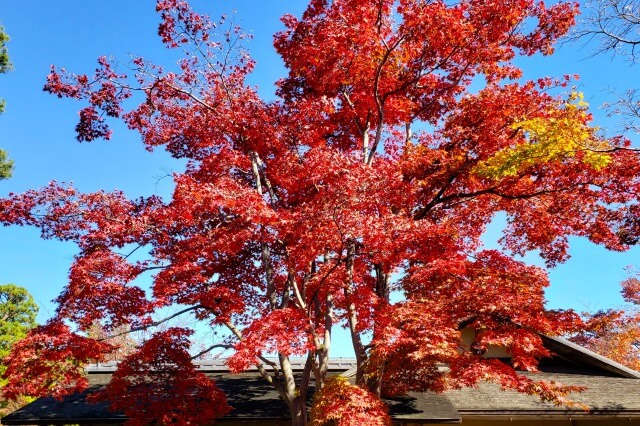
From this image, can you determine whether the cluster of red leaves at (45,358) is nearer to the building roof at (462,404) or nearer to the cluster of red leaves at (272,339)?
the building roof at (462,404)

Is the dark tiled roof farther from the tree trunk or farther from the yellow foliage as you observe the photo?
the yellow foliage

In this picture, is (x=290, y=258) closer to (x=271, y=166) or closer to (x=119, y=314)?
(x=271, y=166)

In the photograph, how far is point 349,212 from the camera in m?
9.05

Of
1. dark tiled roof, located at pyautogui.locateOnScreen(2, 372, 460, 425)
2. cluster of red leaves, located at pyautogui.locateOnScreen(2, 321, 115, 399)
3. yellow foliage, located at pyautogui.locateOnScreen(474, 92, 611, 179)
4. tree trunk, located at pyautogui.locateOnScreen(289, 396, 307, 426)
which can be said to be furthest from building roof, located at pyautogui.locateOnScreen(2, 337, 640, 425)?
yellow foliage, located at pyautogui.locateOnScreen(474, 92, 611, 179)

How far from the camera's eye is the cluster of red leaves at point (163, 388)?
9680 mm

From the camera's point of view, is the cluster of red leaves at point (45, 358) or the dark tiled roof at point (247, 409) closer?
the cluster of red leaves at point (45, 358)

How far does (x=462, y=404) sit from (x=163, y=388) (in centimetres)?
742

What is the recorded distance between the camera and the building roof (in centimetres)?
1168

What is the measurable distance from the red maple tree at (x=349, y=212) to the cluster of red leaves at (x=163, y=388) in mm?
46

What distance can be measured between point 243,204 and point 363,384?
15.1ft

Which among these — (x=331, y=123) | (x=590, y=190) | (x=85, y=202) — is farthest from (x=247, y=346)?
(x=590, y=190)

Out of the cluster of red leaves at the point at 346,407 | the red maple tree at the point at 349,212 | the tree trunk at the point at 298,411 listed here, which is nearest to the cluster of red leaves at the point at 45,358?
the red maple tree at the point at 349,212

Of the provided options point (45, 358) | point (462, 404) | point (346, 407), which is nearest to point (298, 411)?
point (346, 407)

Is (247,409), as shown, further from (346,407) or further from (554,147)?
(554,147)
